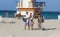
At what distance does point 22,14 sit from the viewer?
32250mm

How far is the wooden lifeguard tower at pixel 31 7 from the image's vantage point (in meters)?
31.6

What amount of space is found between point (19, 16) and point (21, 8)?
1263 mm

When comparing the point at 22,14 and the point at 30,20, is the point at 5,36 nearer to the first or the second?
the point at 30,20

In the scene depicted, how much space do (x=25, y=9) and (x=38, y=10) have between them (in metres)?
1.60

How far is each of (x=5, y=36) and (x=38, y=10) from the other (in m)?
18.3

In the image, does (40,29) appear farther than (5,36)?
Yes

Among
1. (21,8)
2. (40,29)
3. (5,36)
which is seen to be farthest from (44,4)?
(5,36)

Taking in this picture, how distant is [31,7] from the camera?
104 ft

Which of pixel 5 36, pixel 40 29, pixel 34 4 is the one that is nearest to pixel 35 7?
pixel 34 4

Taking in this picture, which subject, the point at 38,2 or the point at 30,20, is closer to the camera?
the point at 30,20

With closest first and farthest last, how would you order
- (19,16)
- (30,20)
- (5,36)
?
(5,36) < (30,20) < (19,16)

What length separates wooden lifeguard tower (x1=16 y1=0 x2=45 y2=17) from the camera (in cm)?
3158

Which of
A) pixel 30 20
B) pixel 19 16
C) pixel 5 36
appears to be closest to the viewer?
pixel 5 36

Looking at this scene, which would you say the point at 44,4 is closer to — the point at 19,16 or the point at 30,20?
the point at 19,16
